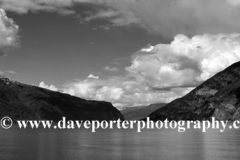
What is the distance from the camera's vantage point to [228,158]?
3327 inches

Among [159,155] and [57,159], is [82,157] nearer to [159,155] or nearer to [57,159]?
[57,159]

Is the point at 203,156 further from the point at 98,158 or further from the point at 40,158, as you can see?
the point at 40,158

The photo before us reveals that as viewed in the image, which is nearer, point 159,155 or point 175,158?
point 175,158

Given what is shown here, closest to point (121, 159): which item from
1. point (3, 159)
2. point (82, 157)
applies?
point (82, 157)

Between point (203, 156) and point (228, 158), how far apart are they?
700 centimetres

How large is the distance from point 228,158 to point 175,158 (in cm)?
1460

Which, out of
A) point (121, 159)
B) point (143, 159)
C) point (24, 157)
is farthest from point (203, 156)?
point (24, 157)

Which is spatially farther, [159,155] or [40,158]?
[159,155]

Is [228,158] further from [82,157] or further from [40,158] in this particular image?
[40,158]

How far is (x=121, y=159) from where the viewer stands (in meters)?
83.7

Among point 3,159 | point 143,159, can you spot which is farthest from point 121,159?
point 3,159

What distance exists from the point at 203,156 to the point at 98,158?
2990cm

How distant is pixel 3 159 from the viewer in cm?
8381

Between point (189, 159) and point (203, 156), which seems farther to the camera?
point (203, 156)
